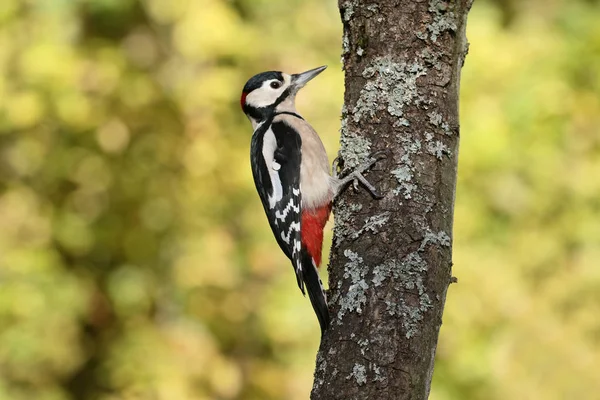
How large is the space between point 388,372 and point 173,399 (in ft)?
12.0

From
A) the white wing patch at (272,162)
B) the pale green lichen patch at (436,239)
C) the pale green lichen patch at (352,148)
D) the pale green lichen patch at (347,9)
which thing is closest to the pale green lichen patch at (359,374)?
the pale green lichen patch at (436,239)

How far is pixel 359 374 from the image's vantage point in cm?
208

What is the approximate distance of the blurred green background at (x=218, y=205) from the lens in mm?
5469

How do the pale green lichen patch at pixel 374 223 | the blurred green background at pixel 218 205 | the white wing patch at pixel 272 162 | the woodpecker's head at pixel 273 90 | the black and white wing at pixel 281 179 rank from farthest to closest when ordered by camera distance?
1. the blurred green background at pixel 218 205
2. the woodpecker's head at pixel 273 90
3. the white wing patch at pixel 272 162
4. the black and white wing at pixel 281 179
5. the pale green lichen patch at pixel 374 223

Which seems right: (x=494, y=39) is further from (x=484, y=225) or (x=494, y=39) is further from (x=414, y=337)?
(x=414, y=337)

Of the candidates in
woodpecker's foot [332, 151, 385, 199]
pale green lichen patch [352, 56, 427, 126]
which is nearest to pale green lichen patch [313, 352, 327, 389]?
woodpecker's foot [332, 151, 385, 199]

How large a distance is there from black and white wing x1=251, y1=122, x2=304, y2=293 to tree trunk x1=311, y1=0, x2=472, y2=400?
0.58 meters

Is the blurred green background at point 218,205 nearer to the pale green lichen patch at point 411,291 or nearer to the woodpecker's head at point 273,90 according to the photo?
the woodpecker's head at point 273,90

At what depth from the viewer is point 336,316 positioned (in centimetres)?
224

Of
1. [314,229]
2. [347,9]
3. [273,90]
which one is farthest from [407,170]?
[273,90]

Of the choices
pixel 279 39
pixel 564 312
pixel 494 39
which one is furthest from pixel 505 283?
pixel 279 39

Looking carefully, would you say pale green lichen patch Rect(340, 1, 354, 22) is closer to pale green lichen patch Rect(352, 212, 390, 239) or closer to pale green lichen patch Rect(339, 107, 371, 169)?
pale green lichen patch Rect(339, 107, 371, 169)

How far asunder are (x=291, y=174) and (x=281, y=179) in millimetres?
68

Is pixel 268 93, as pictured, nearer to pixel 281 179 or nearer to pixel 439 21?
pixel 281 179
